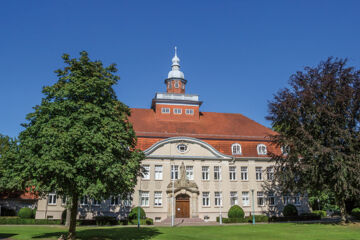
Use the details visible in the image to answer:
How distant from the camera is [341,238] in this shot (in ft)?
59.4

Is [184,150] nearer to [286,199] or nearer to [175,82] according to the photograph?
[175,82]

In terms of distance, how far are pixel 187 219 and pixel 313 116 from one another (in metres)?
17.2

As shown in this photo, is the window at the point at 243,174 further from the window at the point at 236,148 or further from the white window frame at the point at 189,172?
the white window frame at the point at 189,172

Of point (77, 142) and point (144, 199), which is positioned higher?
point (77, 142)

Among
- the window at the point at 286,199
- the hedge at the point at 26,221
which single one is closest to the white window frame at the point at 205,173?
the window at the point at 286,199

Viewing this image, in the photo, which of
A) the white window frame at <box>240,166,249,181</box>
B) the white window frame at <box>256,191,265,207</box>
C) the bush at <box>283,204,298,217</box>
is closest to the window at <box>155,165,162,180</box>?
the white window frame at <box>240,166,249,181</box>

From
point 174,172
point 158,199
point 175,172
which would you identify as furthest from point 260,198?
point 158,199

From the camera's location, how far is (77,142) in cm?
1587

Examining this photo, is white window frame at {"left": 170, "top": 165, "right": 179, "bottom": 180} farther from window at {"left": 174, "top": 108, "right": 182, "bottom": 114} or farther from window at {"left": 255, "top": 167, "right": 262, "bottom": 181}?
window at {"left": 255, "top": 167, "right": 262, "bottom": 181}

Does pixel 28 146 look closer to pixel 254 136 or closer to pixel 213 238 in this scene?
pixel 213 238

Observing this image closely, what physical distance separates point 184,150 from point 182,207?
260 inches

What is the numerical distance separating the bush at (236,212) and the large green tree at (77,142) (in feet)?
60.8

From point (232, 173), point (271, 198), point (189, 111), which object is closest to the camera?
point (232, 173)

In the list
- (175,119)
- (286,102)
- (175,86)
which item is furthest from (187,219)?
(175,86)
